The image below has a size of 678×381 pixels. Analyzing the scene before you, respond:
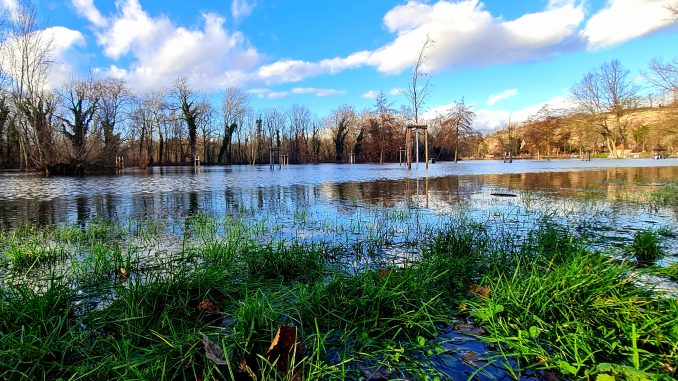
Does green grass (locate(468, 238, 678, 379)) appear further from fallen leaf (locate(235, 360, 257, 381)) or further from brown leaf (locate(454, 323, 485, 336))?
fallen leaf (locate(235, 360, 257, 381))

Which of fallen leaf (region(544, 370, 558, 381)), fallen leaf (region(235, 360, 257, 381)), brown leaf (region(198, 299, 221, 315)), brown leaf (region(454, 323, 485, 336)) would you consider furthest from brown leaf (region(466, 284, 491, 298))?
brown leaf (region(198, 299, 221, 315))

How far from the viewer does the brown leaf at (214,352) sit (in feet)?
5.18

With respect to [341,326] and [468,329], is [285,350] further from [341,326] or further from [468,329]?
[468,329]

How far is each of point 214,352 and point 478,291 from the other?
1.89 meters

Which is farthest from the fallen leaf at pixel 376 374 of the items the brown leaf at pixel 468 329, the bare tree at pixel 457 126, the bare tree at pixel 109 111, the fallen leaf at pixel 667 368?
the bare tree at pixel 457 126

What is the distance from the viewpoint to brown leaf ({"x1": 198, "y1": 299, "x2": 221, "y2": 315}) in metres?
2.27

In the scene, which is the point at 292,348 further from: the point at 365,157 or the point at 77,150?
the point at 365,157

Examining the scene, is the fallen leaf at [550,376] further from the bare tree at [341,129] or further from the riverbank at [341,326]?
the bare tree at [341,129]

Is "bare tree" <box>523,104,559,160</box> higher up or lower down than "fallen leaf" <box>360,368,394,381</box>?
higher up

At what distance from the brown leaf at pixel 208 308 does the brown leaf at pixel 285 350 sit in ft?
2.47

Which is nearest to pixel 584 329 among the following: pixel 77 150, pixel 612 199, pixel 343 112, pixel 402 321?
pixel 402 321

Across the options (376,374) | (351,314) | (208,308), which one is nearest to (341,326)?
(351,314)

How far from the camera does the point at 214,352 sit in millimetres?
1646

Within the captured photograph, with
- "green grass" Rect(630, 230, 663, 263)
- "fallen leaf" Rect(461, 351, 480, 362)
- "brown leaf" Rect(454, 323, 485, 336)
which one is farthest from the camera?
"green grass" Rect(630, 230, 663, 263)
